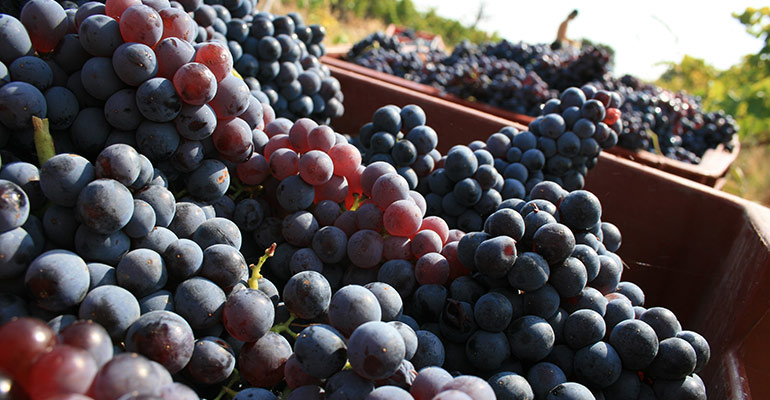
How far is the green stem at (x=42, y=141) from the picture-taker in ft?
2.57

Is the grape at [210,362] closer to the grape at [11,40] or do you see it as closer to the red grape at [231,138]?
the red grape at [231,138]

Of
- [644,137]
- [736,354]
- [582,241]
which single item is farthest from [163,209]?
[644,137]

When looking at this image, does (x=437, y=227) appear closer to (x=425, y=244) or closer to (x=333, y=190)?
(x=425, y=244)

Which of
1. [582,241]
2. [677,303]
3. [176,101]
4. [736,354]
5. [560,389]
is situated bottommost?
[677,303]

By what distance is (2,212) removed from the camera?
0.65 meters

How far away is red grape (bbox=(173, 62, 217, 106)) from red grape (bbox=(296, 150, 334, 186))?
24 centimetres

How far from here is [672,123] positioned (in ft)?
9.07

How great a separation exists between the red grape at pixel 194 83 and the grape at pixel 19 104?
0.22 m

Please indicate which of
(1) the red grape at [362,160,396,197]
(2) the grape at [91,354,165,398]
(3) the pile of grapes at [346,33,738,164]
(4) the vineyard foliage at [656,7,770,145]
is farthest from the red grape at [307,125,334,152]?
(4) the vineyard foliage at [656,7,770,145]

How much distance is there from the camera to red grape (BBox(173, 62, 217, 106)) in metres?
0.86

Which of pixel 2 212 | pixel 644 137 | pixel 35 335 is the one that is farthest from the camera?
pixel 644 137

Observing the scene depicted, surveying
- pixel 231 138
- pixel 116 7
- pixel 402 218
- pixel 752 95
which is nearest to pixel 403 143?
pixel 402 218

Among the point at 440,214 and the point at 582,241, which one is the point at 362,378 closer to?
the point at 582,241

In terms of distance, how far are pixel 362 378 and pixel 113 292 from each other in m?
0.38
